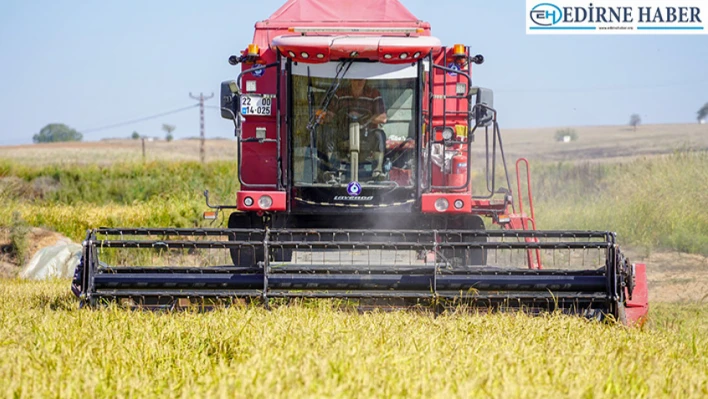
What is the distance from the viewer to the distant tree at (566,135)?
62312 mm

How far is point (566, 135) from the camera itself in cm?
6400

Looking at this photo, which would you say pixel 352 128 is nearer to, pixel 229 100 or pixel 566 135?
pixel 229 100

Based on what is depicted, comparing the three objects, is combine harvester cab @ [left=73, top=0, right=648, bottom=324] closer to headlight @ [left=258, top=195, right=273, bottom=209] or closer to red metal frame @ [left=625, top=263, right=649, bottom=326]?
headlight @ [left=258, top=195, right=273, bottom=209]

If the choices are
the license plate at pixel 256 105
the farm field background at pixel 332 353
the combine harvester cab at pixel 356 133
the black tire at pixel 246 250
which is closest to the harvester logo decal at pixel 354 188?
the combine harvester cab at pixel 356 133

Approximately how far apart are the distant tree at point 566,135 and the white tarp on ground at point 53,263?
51919mm

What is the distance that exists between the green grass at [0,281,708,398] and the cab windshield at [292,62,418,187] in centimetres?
245

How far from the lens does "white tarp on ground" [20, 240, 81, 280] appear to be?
39.9ft

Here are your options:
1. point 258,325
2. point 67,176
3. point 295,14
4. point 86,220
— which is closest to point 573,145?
point 67,176

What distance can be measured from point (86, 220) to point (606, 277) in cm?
1164

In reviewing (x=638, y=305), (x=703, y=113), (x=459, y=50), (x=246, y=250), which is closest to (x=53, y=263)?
(x=246, y=250)

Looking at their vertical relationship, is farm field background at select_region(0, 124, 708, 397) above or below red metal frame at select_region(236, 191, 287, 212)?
below

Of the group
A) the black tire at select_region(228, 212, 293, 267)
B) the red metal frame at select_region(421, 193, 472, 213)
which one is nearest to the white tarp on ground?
the black tire at select_region(228, 212, 293, 267)

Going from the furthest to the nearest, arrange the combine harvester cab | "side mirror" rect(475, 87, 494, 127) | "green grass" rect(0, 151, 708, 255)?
"green grass" rect(0, 151, 708, 255), "side mirror" rect(475, 87, 494, 127), the combine harvester cab

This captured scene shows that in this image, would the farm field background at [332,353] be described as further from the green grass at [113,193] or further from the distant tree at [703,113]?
the distant tree at [703,113]
